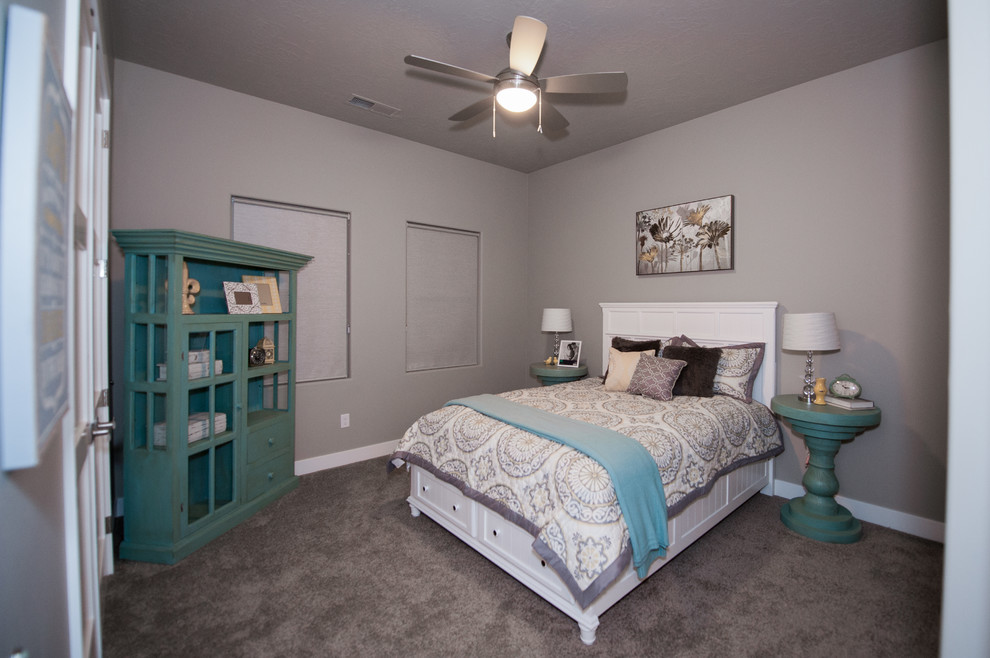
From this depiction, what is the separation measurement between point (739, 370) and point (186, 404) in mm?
3540

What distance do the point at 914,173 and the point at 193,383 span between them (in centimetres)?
440

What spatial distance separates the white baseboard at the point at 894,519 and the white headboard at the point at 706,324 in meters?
0.80

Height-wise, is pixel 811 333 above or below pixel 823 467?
above

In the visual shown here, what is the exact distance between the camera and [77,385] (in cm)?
143

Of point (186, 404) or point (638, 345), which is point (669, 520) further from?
point (186, 404)

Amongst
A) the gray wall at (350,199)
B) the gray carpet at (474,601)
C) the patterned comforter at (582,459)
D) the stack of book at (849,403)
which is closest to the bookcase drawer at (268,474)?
the gray carpet at (474,601)

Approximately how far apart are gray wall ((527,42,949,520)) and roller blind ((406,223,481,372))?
1.96 metres

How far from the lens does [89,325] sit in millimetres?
1592

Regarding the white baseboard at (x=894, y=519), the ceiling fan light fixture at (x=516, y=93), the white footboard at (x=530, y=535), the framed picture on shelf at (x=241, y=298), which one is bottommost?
the white baseboard at (x=894, y=519)

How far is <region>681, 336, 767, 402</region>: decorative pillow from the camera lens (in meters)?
3.10

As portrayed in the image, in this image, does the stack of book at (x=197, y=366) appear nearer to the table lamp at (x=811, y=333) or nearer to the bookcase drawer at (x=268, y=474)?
the bookcase drawer at (x=268, y=474)

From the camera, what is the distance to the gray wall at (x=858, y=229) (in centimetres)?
258

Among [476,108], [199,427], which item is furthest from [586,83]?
[199,427]

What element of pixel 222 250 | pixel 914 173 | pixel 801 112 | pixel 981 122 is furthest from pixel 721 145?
pixel 222 250
